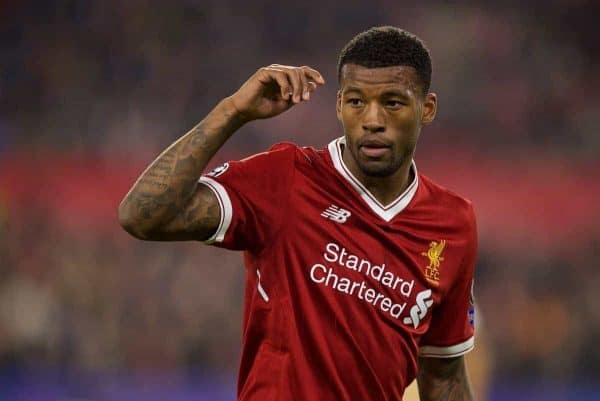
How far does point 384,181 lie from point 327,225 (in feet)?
0.84

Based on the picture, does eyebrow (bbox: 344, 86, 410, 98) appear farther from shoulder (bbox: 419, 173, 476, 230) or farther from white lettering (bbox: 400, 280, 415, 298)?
white lettering (bbox: 400, 280, 415, 298)

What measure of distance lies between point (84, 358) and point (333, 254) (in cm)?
545

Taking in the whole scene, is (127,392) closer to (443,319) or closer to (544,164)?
(544,164)

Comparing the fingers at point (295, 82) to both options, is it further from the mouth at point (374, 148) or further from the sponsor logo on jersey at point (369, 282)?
the sponsor logo on jersey at point (369, 282)

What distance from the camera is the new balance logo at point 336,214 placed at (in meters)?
2.75

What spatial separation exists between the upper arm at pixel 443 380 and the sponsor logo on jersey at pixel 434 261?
0.38 m

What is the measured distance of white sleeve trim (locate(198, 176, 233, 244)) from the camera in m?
2.55

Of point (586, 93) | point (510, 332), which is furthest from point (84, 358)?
point (586, 93)

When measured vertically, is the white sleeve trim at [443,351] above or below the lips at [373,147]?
below

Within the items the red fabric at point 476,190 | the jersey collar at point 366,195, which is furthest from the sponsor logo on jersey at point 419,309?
the red fabric at point 476,190

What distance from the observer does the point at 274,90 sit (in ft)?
8.38

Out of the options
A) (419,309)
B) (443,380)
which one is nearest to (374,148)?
(419,309)

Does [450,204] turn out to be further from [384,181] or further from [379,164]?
[379,164]

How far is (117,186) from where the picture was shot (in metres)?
8.45
